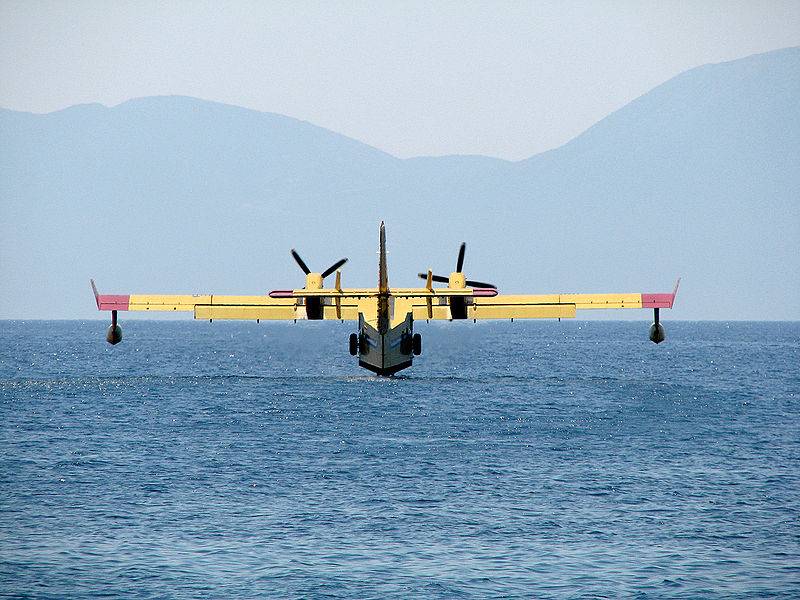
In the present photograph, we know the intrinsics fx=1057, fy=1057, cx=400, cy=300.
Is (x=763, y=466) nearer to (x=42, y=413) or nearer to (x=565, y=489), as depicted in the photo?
(x=565, y=489)

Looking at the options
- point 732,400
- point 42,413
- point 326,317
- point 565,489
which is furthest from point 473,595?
point 732,400

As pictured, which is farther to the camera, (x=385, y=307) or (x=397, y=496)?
(x=385, y=307)

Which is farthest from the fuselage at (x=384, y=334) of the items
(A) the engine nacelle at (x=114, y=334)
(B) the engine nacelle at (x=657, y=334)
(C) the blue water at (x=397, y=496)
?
(A) the engine nacelle at (x=114, y=334)

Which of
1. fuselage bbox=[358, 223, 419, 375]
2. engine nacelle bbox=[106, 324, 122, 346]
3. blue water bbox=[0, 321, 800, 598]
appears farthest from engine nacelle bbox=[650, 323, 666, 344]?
engine nacelle bbox=[106, 324, 122, 346]

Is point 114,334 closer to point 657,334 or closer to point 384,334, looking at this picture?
point 384,334

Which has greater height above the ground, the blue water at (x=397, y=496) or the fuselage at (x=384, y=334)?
the fuselage at (x=384, y=334)

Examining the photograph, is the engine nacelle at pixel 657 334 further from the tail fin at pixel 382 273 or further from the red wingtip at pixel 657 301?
the tail fin at pixel 382 273

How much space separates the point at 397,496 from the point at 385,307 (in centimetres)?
2631

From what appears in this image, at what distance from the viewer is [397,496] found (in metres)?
28.2

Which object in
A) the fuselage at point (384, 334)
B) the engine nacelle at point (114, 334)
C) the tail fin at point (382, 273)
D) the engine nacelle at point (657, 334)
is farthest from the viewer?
the engine nacelle at point (114, 334)

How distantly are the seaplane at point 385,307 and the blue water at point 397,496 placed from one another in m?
3.01

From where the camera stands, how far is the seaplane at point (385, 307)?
184ft

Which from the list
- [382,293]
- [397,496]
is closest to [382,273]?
[382,293]

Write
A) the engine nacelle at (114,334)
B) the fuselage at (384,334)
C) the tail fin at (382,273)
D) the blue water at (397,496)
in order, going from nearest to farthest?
the blue water at (397,496) → the tail fin at (382,273) → the fuselage at (384,334) → the engine nacelle at (114,334)
